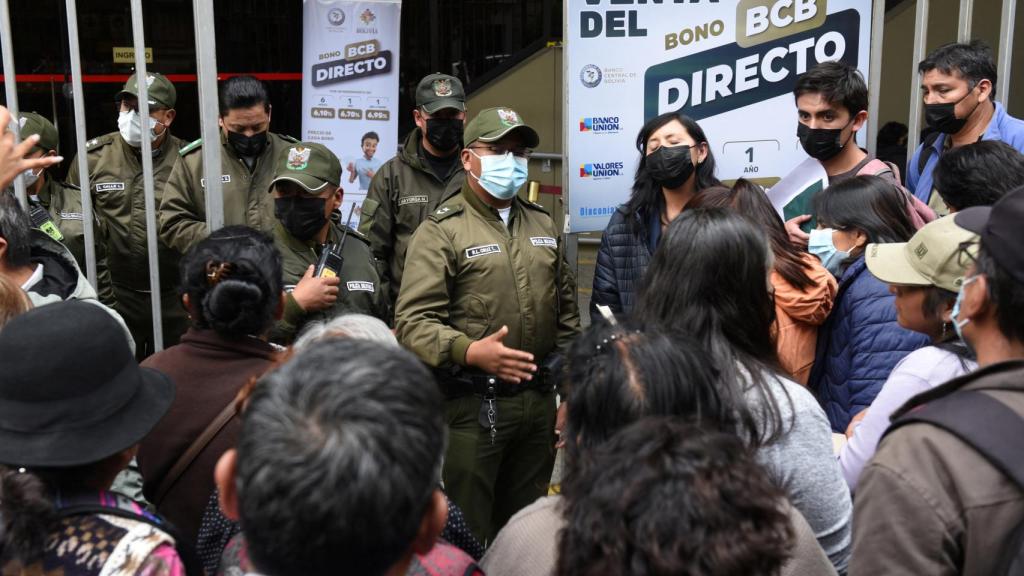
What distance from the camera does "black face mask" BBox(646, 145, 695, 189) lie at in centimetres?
367

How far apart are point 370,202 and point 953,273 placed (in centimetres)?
279

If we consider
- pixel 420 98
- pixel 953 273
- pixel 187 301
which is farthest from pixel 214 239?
pixel 420 98

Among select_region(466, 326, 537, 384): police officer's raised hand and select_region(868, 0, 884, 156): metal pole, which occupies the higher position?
select_region(868, 0, 884, 156): metal pole

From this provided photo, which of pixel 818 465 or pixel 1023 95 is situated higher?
pixel 1023 95

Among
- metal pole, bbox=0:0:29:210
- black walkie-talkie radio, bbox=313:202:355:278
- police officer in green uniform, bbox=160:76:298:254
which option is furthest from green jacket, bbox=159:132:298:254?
metal pole, bbox=0:0:29:210

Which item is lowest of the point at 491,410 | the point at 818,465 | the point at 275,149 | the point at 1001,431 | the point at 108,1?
the point at 491,410

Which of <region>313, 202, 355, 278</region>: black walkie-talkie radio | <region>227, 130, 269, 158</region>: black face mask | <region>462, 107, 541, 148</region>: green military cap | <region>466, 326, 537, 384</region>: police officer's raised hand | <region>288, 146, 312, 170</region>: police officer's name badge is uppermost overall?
<region>462, 107, 541, 148</region>: green military cap

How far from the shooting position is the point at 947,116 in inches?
161

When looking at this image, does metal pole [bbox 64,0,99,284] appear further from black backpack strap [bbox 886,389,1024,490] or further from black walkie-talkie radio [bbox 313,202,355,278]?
black backpack strap [bbox 886,389,1024,490]

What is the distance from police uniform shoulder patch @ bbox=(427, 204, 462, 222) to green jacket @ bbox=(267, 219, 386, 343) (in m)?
0.31

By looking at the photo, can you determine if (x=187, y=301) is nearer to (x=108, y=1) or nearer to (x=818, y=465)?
(x=818, y=465)

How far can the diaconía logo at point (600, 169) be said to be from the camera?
4.06 metres

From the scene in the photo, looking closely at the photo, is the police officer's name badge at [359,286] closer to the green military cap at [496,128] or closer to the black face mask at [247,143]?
the green military cap at [496,128]

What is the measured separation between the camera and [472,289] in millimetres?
3363
